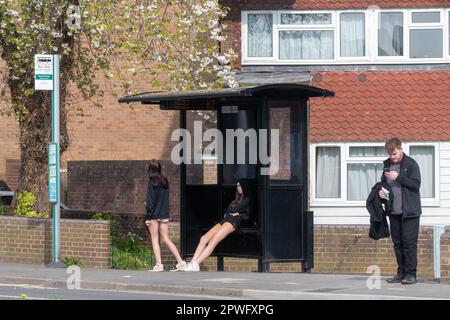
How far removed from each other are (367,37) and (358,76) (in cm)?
91

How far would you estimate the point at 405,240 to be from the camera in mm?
16859

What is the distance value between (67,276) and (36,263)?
290 centimetres

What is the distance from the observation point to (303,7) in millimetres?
28641

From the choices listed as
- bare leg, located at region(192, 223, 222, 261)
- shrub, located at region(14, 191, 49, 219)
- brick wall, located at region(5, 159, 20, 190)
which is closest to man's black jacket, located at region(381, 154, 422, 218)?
bare leg, located at region(192, 223, 222, 261)

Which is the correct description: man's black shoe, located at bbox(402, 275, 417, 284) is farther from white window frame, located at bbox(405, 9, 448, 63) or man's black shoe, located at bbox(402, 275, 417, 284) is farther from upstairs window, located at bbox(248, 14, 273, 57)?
upstairs window, located at bbox(248, 14, 273, 57)

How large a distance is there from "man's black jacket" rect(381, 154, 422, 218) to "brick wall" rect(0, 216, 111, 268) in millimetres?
5741

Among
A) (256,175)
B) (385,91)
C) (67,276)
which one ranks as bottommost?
(67,276)

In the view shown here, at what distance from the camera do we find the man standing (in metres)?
16.9

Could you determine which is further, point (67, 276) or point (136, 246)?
point (136, 246)

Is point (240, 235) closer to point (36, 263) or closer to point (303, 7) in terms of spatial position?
point (36, 263)

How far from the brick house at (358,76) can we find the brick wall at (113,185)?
3.74 m

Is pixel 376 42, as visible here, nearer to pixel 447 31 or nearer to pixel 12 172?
pixel 447 31

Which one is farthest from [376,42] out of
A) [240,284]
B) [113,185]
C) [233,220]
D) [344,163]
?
[240,284]
